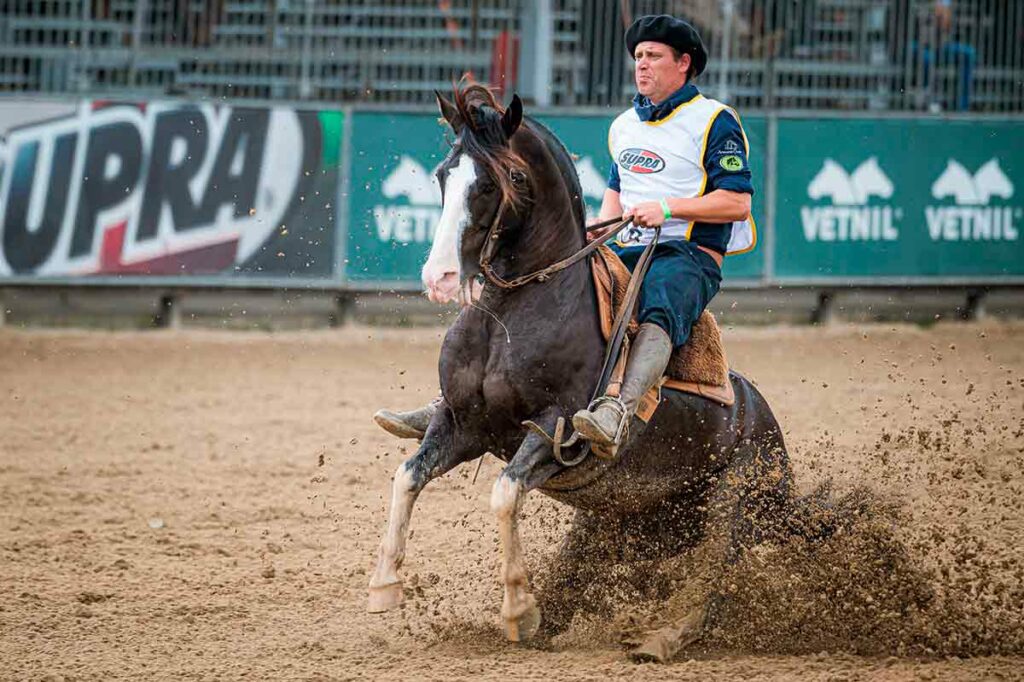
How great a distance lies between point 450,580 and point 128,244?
8.01m

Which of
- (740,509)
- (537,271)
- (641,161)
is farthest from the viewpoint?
(740,509)

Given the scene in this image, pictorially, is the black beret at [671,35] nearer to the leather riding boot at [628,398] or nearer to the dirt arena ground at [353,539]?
the leather riding boot at [628,398]

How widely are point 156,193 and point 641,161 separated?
872 cm

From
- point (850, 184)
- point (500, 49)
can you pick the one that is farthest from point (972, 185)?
point (500, 49)

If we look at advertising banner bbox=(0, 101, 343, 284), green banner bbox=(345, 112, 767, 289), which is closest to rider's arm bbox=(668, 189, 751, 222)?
green banner bbox=(345, 112, 767, 289)

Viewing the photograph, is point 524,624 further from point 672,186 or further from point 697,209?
point 672,186

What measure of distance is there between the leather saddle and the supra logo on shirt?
13.3 inches

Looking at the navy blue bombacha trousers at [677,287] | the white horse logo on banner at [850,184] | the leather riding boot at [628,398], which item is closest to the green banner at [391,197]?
the white horse logo on banner at [850,184]

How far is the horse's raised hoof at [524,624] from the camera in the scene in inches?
185

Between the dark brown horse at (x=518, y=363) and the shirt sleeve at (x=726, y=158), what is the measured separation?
0.53m

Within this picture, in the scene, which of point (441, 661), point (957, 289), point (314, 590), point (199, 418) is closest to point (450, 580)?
point (314, 590)

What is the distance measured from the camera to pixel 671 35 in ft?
16.5

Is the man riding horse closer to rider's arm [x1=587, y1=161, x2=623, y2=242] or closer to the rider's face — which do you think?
the rider's face

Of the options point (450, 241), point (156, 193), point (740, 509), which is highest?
point (156, 193)
